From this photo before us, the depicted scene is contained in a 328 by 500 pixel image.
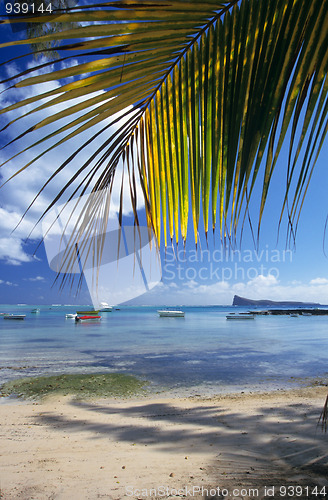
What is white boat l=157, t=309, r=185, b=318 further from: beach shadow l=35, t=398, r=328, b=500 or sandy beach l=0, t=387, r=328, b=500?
sandy beach l=0, t=387, r=328, b=500

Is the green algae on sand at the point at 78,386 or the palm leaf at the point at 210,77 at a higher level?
the palm leaf at the point at 210,77

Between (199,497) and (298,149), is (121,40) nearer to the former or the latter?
(298,149)

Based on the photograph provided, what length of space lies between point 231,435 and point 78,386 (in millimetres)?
6664

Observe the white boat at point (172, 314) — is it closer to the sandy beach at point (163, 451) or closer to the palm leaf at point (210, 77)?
the sandy beach at point (163, 451)

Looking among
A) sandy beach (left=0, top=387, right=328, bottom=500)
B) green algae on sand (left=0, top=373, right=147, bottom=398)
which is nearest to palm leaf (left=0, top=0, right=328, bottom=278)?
sandy beach (left=0, top=387, right=328, bottom=500)

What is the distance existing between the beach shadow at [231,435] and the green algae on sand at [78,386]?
1330 millimetres

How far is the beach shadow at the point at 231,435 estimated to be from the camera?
381cm

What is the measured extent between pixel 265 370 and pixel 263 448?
951 centimetres

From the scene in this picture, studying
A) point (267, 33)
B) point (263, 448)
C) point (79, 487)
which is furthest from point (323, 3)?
point (263, 448)


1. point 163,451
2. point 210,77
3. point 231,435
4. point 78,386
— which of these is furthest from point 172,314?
point 210,77

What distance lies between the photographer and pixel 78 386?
10508 mm

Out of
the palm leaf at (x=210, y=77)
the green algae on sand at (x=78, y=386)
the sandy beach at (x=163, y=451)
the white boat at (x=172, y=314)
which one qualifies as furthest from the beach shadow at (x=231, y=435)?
the white boat at (x=172, y=314)

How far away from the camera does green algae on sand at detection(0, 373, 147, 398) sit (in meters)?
9.60

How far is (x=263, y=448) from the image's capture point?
4816 mm
